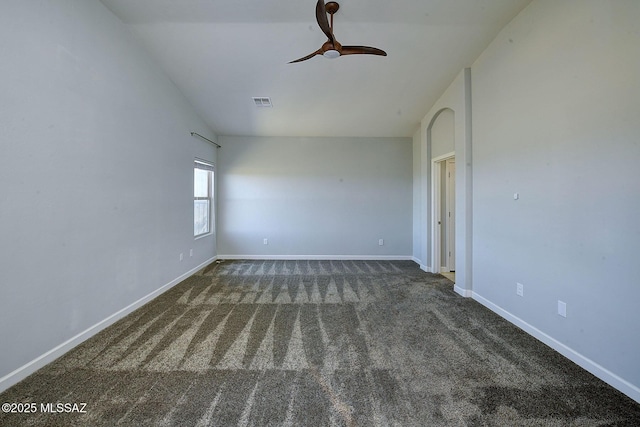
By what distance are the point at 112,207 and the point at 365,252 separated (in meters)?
4.63

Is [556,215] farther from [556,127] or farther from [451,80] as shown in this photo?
[451,80]

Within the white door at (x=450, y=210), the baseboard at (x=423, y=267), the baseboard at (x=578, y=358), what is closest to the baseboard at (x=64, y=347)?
the baseboard at (x=578, y=358)

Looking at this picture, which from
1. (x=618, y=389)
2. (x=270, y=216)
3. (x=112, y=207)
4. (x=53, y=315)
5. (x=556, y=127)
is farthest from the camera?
(x=270, y=216)

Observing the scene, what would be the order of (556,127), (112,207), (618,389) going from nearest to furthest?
(618,389) < (556,127) < (112,207)

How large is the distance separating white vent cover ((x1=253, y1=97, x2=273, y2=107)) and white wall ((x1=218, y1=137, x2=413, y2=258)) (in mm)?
1400

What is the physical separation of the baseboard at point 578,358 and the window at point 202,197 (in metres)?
4.86

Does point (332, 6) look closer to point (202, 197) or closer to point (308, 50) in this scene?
point (308, 50)

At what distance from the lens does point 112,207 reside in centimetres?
282

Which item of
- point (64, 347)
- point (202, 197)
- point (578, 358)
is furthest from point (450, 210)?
point (64, 347)

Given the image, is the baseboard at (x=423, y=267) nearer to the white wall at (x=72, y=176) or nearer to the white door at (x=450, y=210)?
the white door at (x=450, y=210)

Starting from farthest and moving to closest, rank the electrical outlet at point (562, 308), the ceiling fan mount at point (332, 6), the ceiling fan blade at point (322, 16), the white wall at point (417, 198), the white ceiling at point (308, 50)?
1. the white wall at point (417, 198)
2. the white ceiling at point (308, 50)
3. the ceiling fan mount at point (332, 6)
4. the electrical outlet at point (562, 308)
5. the ceiling fan blade at point (322, 16)

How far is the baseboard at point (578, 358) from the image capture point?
176 cm

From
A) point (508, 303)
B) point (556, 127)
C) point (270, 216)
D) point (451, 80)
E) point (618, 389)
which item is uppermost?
point (451, 80)

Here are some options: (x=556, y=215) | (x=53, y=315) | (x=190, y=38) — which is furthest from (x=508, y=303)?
(x=190, y=38)
